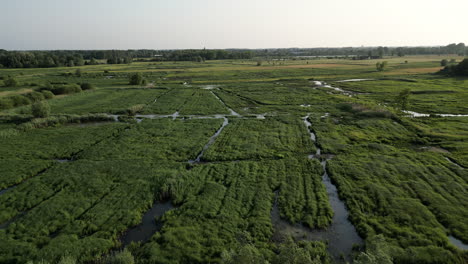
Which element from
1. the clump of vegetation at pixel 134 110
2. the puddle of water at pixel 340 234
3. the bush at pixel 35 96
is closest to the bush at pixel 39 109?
the clump of vegetation at pixel 134 110

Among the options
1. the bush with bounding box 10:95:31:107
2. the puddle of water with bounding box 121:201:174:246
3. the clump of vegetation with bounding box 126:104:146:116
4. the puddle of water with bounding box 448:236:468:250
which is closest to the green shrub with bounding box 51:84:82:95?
the bush with bounding box 10:95:31:107

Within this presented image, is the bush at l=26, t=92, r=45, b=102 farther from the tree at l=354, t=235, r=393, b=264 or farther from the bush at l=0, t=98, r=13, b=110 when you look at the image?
the tree at l=354, t=235, r=393, b=264

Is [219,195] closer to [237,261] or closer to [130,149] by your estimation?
[237,261]

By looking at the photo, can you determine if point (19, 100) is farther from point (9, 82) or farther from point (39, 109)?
point (9, 82)

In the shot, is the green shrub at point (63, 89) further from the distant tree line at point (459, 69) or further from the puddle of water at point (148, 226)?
the distant tree line at point (459, 69)

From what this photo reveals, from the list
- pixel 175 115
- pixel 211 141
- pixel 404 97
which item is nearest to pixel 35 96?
pixel 175 115

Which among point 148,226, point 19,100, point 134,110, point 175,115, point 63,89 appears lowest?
point 148,226

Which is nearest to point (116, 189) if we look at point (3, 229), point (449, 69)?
point (3, 229)
